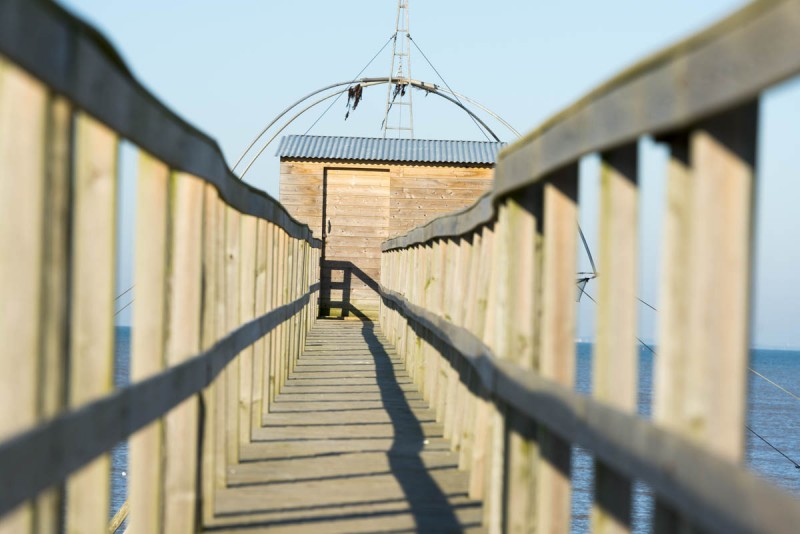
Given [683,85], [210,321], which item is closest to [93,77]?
[683,85]

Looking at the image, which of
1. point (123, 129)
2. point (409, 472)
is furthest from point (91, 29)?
point (409, 472)

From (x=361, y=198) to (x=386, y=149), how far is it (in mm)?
1334

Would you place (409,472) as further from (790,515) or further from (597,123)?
(790,515)

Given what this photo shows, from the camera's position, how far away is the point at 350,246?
21.2 metres

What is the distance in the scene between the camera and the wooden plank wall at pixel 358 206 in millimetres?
21062

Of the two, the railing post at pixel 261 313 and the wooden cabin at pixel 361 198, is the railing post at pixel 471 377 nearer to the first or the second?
the railing post at pixel 261 313

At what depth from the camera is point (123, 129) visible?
294cm

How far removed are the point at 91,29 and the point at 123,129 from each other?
45 centimetres

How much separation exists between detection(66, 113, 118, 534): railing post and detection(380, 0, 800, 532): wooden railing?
1.16 m

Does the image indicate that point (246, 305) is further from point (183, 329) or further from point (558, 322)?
point (558, 322)

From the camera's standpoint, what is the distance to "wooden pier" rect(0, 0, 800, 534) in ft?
7.09

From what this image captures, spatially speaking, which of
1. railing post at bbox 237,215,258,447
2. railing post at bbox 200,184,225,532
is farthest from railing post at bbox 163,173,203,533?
railing post at bbox 237,215,258,447

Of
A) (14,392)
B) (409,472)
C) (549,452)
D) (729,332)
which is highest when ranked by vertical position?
(729,332)

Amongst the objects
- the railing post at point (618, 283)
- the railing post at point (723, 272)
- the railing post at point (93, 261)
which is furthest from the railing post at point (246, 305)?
the railing post at point (723, 272)
